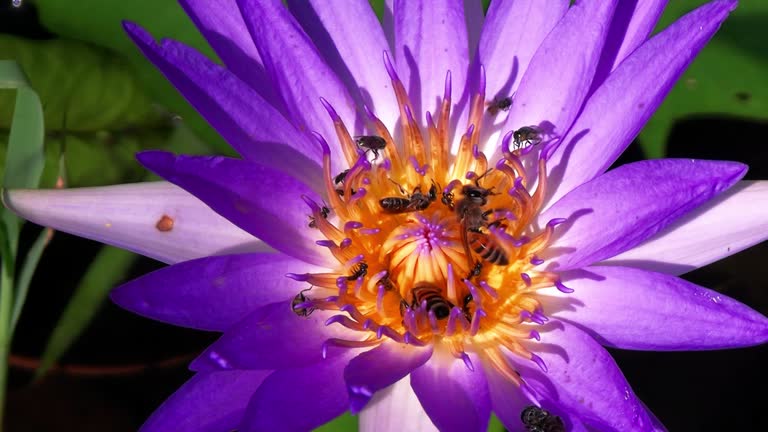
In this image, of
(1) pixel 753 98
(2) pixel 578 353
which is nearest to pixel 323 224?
(2) pixel 578 353

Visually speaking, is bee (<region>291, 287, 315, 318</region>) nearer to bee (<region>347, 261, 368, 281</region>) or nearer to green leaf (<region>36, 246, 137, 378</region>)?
bee (<region>347, 261, 368, 281</region>)

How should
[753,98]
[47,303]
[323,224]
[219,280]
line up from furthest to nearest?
[47,303]
[753,98]
[323,224]
[219,280]

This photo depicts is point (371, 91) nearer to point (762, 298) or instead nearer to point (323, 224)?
point (323, 224)

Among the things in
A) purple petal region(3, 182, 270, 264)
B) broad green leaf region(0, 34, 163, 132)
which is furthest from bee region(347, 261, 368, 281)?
broad green leaf region(0, 34, 163, 132)

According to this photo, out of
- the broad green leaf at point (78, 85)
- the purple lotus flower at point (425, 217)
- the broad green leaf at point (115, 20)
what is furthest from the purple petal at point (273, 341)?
the broad green leaf at point (78, 85)

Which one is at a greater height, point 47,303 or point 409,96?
point 409,96

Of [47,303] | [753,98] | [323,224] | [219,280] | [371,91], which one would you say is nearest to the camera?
[219,280]

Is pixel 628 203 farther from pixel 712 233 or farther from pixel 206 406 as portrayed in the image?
pixel 206 406

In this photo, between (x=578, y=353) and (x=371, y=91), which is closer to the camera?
(x=578, y=353)
